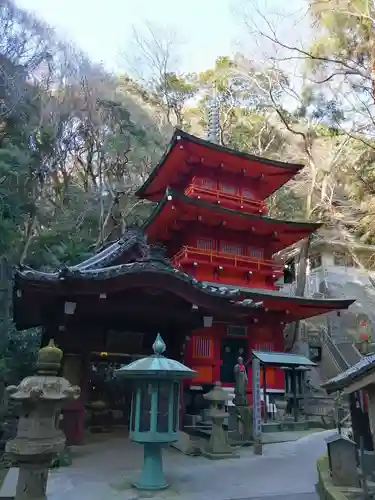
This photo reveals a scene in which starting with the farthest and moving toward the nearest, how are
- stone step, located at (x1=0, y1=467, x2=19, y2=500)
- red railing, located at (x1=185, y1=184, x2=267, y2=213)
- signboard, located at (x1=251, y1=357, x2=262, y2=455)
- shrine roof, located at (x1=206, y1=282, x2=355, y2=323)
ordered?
red railing, located at (x1=185, y1=184, x2=267, y2=213) → shrine roof, located at (x1=206, y1=282, x2=355, y2=323) → signboard, located at (x1=251, y1=357, x2=262, y2=455) → stone step, located at (x1=0, y1=467, x2=19, y2=500)

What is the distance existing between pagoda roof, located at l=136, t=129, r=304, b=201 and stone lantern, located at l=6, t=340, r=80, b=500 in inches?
479

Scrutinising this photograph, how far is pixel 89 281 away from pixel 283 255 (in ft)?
65.0

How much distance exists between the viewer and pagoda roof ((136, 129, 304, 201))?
622 inches

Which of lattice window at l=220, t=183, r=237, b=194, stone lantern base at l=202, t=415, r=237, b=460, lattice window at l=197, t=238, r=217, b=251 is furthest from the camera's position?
lattice window at l=220, t=183, r=237, b=194

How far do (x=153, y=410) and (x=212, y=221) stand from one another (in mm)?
10269

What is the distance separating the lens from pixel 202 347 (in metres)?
13.9

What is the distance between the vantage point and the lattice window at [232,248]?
1611 centimetres

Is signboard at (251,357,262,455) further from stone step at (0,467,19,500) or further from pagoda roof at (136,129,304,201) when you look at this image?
pagoda roof at (136,129,304,201)

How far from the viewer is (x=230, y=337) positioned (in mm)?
14758

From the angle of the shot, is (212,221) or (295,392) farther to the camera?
(212,221)

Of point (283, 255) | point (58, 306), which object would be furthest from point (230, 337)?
point (283, 255)

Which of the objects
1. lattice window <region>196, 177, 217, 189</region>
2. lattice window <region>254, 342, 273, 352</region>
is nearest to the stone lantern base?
lattice window <region>254, 342, 273, 352</region>

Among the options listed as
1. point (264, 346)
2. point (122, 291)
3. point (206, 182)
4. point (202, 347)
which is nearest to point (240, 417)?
point (202, 347)

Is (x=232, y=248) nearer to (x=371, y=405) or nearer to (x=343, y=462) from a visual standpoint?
(x=343, y=462)
